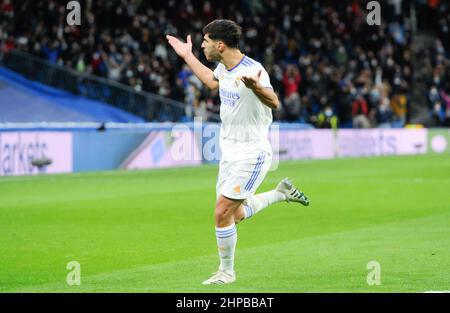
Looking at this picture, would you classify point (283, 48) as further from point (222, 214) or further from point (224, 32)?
point (222, 214)

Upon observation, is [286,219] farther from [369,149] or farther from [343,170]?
[369,149]

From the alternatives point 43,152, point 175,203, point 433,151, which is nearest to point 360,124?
point 433,151

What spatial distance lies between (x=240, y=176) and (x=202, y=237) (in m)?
4.01

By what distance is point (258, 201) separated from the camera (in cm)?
1098

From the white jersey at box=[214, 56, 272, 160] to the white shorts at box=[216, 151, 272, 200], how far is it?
0.19 ft

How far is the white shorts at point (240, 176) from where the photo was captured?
9.74 m

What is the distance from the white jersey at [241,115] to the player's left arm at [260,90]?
24 centimetres

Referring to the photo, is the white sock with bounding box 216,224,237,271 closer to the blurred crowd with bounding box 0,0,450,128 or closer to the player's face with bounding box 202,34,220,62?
the player's face with bounding box 202,34,220,62

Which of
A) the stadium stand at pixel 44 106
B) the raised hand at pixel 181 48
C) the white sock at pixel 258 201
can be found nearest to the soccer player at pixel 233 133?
the raised hand at pixel 181 48

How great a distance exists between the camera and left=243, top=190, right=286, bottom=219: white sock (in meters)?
10.7

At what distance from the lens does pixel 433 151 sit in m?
42.3

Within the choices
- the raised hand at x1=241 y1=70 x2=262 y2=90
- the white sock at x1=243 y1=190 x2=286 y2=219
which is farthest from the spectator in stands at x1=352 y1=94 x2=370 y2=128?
the raised hand at x1=241 y1=70 x2=262 y2=90

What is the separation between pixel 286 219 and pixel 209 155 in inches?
631

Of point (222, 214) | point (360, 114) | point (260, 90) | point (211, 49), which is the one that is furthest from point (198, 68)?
point (360, 114)
